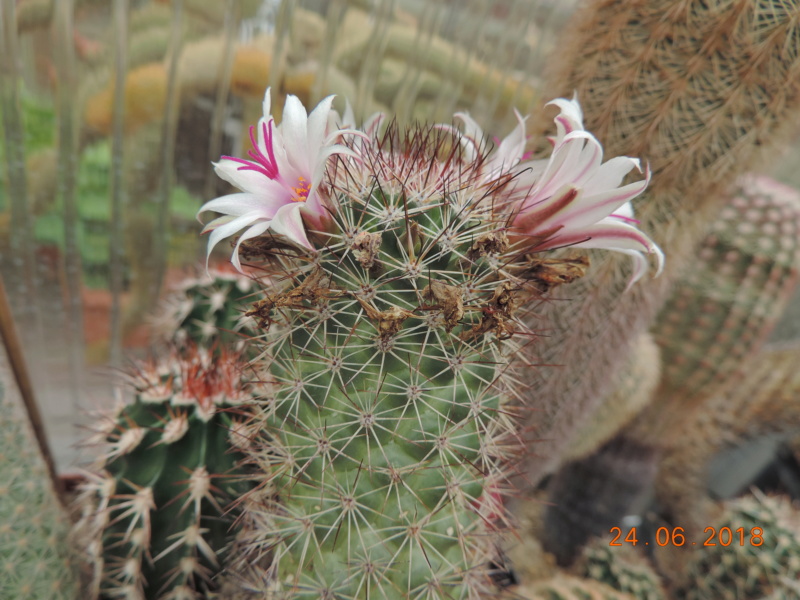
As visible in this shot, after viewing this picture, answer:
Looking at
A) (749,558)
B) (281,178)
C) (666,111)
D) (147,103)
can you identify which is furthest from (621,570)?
(147,103)

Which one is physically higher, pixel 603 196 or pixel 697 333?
pixel 603 196

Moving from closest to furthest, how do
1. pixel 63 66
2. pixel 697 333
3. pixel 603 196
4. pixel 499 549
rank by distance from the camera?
pixel 603 196
pixel 499 549
pixel 63 66
pixel 697 333

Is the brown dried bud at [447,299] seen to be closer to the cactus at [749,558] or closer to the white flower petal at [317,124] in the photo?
the white flower petal at [317,124]

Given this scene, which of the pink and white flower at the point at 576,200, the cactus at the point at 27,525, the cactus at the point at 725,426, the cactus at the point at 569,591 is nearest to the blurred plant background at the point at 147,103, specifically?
the cactus at the point at 27,525

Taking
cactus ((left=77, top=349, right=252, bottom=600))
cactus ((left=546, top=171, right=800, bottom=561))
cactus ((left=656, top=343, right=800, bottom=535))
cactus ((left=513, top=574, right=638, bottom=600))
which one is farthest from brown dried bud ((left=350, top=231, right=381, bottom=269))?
cactus ((left=656, top=343, right=800, bottom=535))

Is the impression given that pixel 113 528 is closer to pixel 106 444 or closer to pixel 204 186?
pixel 106 444

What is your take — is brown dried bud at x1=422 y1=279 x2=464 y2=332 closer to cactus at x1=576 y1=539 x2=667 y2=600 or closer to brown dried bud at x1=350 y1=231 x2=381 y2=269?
brown dried bud at x1=350 y1=231 x2=381 y2=269

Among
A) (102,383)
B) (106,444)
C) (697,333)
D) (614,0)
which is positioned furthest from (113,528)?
(697,333)

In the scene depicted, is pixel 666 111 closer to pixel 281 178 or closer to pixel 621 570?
pixel 281 178

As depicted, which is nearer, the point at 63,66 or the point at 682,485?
the point at 63,66
